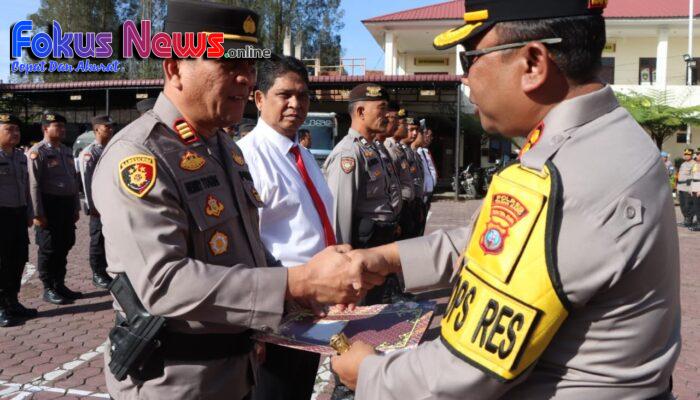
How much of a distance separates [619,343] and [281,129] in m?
2.25

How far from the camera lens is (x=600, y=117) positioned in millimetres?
1319

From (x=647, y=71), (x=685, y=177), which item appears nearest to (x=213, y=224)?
(x=685, y=177)

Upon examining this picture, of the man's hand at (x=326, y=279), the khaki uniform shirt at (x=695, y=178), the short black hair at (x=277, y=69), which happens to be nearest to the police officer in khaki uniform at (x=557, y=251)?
the man's hand at (x=326, y=279)

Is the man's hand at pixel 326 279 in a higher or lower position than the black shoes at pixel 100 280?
higher

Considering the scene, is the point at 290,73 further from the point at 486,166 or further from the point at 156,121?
the point at 486,166

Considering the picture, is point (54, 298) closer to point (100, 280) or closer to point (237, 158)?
point (100, 280)

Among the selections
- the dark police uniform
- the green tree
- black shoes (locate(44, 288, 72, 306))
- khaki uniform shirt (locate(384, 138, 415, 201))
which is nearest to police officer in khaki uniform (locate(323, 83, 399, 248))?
khaki uniform shirt (locate(384, 138, 415, 201))

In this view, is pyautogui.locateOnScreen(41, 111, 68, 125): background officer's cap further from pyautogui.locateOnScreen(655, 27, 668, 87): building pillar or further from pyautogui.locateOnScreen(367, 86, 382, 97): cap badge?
pyautogui.locateOnScreen(655, 27, 668, 87): building pillar

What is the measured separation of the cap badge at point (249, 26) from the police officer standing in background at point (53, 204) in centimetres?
552

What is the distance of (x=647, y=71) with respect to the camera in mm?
30031

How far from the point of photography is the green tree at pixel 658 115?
25438 mm

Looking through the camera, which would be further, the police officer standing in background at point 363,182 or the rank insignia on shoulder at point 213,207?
the police officer standing in background at point 363,182

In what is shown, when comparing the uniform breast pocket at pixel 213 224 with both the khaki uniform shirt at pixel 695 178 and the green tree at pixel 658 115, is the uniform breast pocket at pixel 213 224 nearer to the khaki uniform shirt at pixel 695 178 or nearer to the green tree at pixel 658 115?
the khaki uniform shirt at pixel 695 178

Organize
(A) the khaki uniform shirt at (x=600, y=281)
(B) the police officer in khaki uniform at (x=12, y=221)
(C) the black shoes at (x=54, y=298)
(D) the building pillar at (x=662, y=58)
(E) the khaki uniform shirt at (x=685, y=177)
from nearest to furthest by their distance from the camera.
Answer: (A) the khaki uniform shirt at (x=600, y=281)
(B) the police officer in khaki uniform at (x=12, y=221)
(C) the black shoes at (x=54, y=298)
(E) the khaki uniform shirt at (x=685, y=177)
(D) the building pillar at (x=662, y=58)
